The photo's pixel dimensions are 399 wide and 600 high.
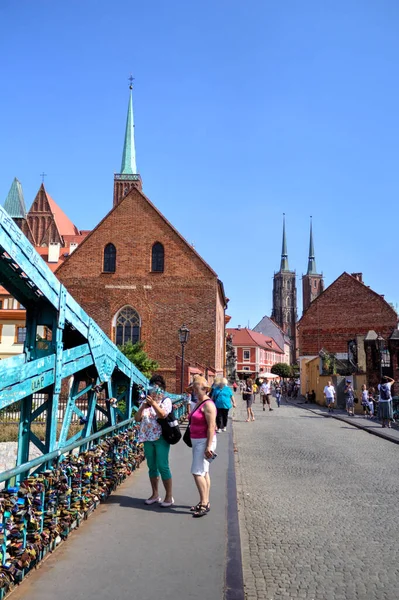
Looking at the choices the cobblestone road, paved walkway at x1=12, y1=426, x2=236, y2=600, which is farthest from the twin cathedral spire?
paved walkway at x1=12, y1=426, x2=236, y2=600

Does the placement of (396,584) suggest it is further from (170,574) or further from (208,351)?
(208,351)

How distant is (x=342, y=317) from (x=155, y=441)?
4087cm

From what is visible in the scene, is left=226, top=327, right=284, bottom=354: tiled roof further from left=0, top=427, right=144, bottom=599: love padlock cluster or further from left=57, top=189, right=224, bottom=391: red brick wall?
left=0, top=427, right=144, bottom=599: love padlock cluster

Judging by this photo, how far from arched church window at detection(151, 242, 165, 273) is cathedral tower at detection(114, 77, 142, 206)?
121ft

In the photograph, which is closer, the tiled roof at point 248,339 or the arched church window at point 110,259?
the arched church window at point 110,259

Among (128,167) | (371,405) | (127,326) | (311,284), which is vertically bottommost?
(371,405)

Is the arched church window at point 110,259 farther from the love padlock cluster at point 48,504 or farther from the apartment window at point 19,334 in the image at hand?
the love padlock cluster at point 48,504

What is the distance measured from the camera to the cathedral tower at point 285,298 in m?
137

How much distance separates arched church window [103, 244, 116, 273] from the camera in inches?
1286

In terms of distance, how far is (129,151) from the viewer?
67438mm

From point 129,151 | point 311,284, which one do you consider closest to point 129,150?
point 129,151

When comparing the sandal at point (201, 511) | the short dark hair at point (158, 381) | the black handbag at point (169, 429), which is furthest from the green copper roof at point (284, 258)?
the sandal at point (201, 511)

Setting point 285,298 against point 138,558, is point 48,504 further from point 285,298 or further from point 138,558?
point 285,298

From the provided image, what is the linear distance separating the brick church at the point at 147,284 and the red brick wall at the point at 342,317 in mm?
16398
